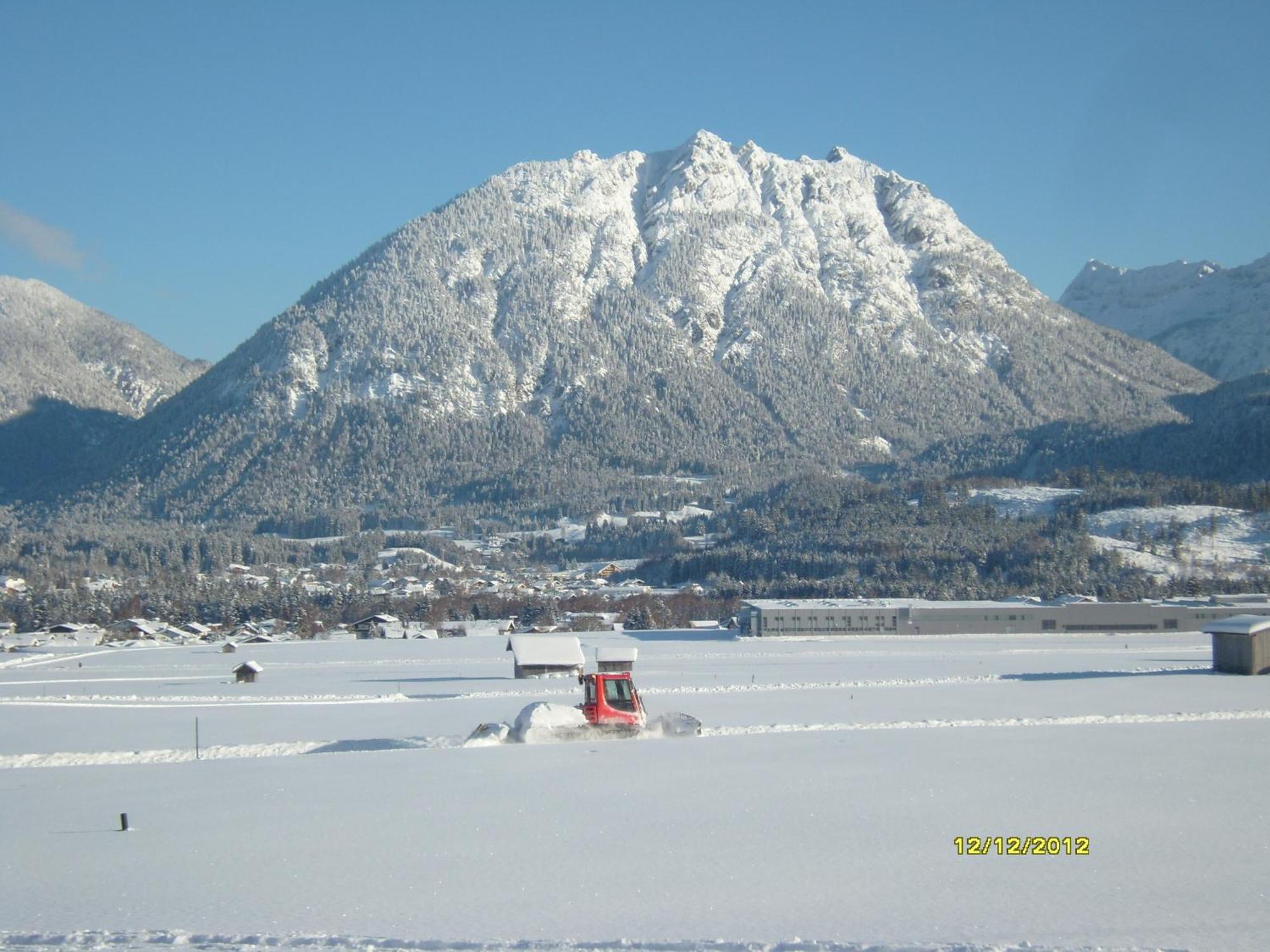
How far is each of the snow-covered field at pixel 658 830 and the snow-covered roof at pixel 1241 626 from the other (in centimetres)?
926

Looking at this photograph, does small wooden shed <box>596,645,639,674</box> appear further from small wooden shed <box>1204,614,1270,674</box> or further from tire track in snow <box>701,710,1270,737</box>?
small wooden shed <box>1204,614,1270,674</box>

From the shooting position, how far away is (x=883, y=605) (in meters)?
72.1

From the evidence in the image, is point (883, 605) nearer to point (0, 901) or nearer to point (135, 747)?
point (135, 747)

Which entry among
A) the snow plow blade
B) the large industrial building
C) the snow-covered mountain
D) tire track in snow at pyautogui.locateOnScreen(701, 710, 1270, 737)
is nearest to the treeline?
the large industrial building

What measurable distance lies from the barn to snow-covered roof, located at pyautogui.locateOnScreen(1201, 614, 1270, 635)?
2092cm

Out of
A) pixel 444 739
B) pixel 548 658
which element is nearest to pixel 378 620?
pixel 548 658

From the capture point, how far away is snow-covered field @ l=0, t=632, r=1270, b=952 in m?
9.86

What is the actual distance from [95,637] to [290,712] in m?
52.2

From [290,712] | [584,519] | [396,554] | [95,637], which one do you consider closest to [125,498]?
[396,554]

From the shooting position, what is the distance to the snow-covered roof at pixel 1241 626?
35.4 metres

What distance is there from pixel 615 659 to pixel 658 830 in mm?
24562
